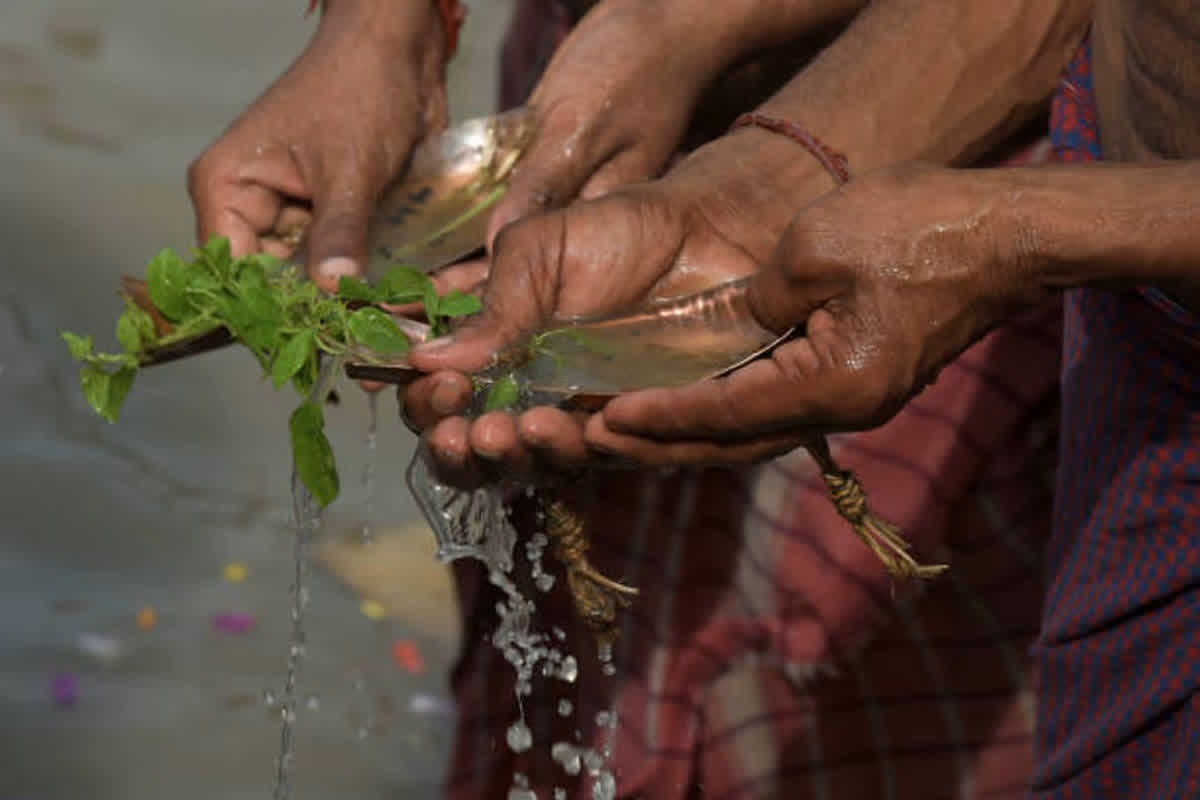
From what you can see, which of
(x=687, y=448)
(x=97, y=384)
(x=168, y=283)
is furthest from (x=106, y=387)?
(x=687, y=448)

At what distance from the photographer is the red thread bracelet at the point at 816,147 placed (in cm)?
206

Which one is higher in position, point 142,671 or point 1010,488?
point 1010,488

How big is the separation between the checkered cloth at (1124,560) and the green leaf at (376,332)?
29.5 inches

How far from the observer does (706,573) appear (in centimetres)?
258

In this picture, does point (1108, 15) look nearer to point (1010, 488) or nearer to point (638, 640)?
point (1010, 488)

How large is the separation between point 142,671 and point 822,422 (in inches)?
97.4

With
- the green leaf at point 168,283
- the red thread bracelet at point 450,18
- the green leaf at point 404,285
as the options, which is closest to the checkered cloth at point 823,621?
the red thread bracelet at point 450,18

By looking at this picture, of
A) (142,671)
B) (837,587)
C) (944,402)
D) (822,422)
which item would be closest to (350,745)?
(142,671)

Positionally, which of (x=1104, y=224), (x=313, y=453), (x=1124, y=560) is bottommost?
(x=1124, y=560)

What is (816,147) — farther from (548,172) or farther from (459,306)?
(459,306)

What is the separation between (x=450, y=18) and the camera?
2.51m

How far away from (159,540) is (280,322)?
2474 millimetres

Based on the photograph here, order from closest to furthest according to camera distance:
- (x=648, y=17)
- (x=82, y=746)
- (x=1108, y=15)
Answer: (x=1108, y=15) < (x=648, y=17) < (x=82, y=746)

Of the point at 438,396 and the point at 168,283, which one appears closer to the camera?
the point at 438,396
